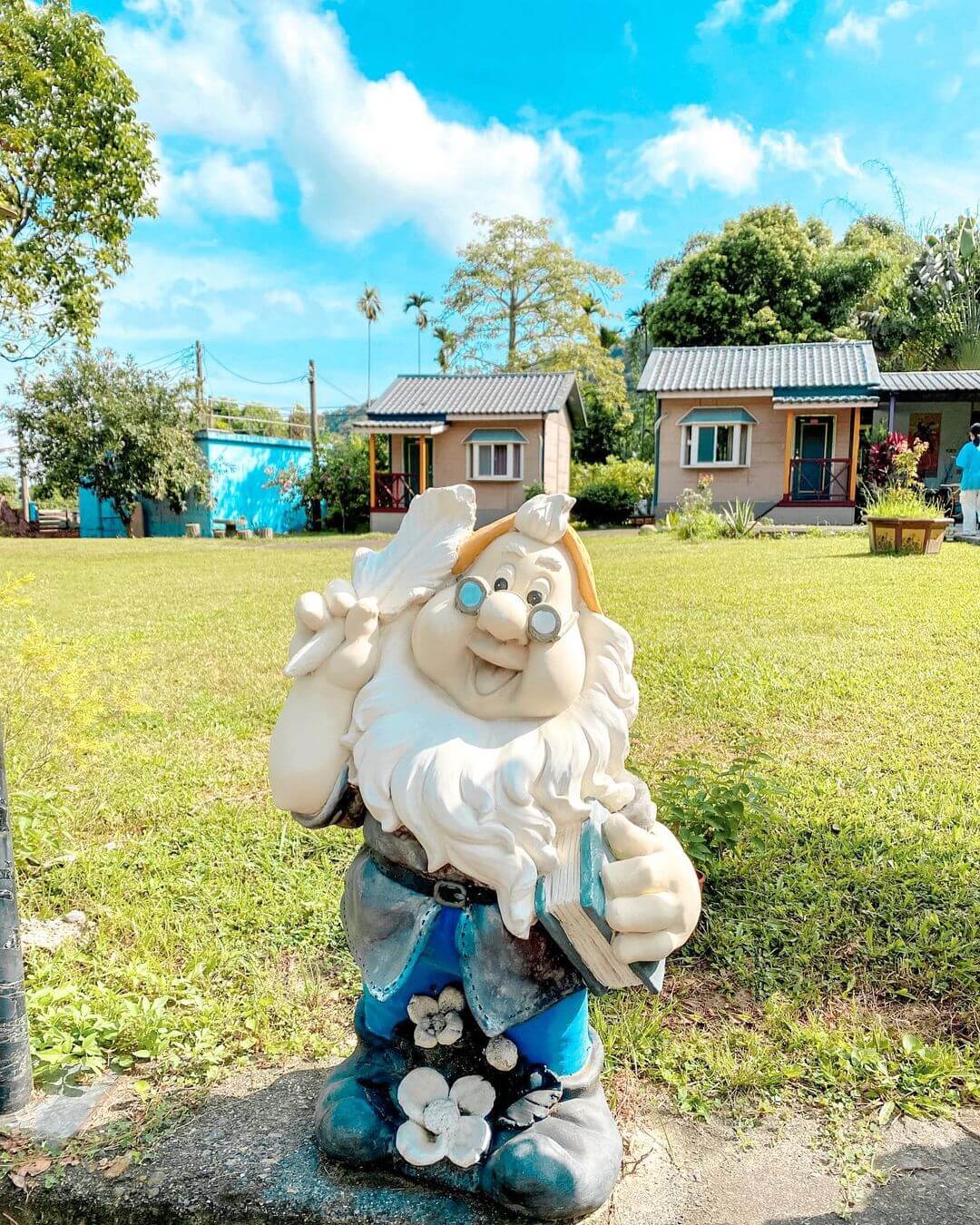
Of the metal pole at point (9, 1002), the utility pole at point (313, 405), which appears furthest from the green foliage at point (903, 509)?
the utility pole at point (313, 405)

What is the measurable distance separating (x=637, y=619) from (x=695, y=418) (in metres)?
13.5

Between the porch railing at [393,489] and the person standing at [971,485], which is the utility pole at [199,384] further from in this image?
the person standing at [971,485]

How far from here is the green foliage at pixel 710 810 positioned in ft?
8.82

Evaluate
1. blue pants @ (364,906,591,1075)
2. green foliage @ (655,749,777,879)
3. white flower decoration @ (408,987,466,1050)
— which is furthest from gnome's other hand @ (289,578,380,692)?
green foliage @ (655,749,777,879)

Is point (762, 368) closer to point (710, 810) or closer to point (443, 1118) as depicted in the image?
point (710, 810)

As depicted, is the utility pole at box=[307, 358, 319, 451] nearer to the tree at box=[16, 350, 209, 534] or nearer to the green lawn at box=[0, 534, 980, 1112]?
the tree at box=[16, 350, 209, 534]

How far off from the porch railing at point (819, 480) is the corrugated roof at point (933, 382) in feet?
5.89

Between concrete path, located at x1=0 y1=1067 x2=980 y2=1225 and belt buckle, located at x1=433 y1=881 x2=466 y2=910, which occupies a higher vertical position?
belt buckle, located at x1=433 y1=881 x2=466 y2=910

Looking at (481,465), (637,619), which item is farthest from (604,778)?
(481,465)

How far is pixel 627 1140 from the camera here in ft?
5.72

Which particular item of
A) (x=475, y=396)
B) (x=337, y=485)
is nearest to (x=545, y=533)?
(x=475, y=396)

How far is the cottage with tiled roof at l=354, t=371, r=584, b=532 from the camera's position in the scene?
20359 mm

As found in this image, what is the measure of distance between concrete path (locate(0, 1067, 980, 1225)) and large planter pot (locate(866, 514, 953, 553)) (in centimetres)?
844

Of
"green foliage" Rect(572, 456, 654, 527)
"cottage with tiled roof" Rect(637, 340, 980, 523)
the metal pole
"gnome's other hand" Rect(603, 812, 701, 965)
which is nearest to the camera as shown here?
"gnome's other hand" Rect(603, 812, 701, 965)
